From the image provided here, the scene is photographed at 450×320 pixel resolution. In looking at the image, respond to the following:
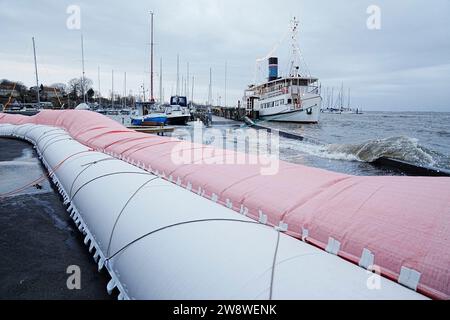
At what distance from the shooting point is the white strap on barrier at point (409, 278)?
83.7 inches

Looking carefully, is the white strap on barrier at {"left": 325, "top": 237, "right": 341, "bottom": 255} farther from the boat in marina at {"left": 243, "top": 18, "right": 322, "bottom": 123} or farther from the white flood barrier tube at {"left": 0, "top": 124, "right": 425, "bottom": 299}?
the boat in marina at {"left": 243, "top": 18, "right": 322, "bottom": 123}

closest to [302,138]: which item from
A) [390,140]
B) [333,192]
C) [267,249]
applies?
[390,140]

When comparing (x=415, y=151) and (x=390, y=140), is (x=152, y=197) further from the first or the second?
(x=390, y=140)

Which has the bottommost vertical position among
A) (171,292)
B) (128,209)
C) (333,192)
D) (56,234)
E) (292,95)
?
(56,234)

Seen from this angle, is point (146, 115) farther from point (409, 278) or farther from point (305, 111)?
point (409, 278)

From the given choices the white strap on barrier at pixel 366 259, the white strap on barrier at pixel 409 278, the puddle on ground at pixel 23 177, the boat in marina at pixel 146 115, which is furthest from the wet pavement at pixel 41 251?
the boat in marina at pixel 146 115

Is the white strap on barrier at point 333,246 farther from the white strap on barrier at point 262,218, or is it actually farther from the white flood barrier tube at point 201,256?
the white strap on barrier at point 262,218

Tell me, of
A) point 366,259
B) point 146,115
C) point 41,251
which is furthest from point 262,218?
point 146,115

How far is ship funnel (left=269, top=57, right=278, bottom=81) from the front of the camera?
57375mm

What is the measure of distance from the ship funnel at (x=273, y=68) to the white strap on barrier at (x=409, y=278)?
58.3m

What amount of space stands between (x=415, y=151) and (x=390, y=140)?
1722 mm

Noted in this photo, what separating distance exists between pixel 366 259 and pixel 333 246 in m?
0.31
